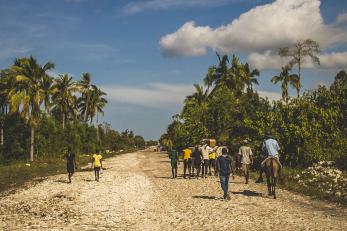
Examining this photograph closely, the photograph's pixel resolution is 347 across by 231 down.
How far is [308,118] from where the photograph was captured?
33219 millimetres

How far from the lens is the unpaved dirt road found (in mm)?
12781

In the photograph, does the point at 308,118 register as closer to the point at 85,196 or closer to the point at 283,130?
the point at 283,130

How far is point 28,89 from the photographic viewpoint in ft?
168

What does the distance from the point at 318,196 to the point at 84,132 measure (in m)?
64.6

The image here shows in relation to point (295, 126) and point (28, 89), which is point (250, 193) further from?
point (28, 89)

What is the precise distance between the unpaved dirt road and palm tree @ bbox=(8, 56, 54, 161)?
92.4 ft

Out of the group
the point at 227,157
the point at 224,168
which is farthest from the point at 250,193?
the point at 227,157

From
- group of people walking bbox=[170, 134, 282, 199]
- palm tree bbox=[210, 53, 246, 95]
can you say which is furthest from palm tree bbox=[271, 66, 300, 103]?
group of people walking bbox=[170, 134, 282, 199]

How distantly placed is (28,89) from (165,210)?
39.9m

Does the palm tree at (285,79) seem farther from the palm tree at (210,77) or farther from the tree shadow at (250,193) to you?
the tree shadow at (250,193)

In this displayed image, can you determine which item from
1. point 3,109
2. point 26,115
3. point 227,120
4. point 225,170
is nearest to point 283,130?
point 227,120

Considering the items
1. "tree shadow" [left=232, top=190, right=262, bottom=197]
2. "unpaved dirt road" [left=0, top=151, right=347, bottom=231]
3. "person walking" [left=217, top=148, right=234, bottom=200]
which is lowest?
"unpaved dirt road" [left=0, top=151, right=347, bottom=231]

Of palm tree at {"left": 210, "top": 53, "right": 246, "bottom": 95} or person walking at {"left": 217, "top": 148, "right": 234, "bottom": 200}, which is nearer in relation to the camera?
person walking at {"left": 217, "top": 148, "right": 234, "bottom": 200}

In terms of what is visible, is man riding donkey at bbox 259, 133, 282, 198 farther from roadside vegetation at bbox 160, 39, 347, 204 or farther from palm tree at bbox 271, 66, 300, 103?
palm tree at bbox 271, 66, 300, 103
